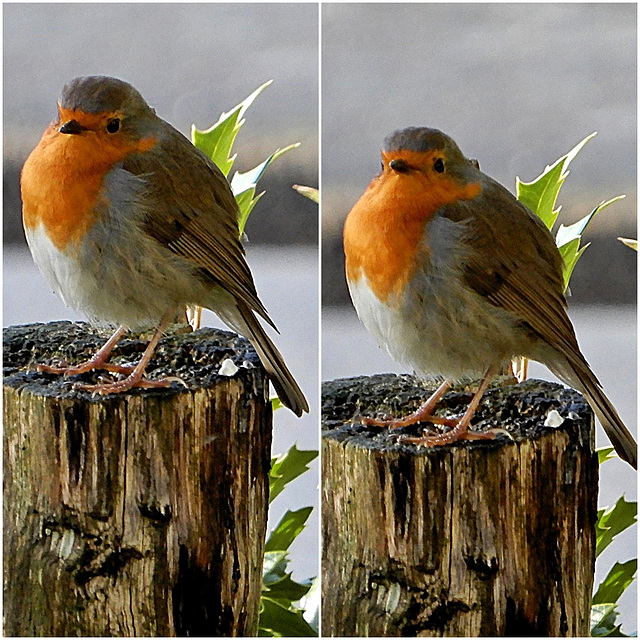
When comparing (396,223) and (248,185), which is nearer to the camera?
(396,223)

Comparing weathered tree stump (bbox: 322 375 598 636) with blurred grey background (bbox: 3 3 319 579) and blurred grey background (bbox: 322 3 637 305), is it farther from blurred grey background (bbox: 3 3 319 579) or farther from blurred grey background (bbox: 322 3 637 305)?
blurred grey background (bbox: 322 3 637 305)

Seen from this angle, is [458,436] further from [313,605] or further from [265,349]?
[313,605]

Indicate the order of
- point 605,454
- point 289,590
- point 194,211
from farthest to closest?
point 289,590 → point 605,454 → point 194,211

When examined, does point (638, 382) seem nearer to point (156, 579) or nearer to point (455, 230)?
point (455, 230)

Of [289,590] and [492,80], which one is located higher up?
[492,80]

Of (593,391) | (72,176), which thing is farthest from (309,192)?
(593,391)

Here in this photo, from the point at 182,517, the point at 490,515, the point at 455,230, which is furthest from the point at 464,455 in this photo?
the point at 182,517
